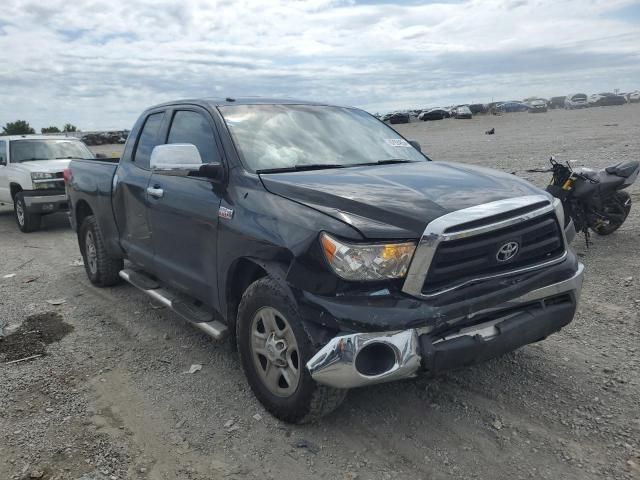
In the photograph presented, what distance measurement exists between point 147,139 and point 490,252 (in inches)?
135

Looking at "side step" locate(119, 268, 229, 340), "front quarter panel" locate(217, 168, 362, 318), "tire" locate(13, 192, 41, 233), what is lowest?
"tire" locate(13, 192, 41, 233)

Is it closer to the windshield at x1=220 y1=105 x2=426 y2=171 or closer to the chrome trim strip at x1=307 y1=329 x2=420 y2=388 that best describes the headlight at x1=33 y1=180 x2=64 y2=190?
the windshield at x1=220 y1=105 x2=426 y2=171

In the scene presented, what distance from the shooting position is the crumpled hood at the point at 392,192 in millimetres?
2967

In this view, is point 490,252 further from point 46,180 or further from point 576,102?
point 576,102

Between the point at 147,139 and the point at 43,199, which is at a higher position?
the point at 147,139

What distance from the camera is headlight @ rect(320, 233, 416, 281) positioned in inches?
114

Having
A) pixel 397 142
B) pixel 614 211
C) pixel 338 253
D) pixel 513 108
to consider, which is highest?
pixel 397 142

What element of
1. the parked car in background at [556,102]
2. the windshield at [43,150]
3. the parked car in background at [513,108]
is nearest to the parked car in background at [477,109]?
the parked car in background at [513,108]

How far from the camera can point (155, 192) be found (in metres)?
4.61

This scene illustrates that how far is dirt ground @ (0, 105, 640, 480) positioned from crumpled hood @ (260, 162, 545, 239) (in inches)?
47.5

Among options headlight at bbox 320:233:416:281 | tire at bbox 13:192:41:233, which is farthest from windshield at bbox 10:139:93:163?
headlight at bbox 320:233:416:281

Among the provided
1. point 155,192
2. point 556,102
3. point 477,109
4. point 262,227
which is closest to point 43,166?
point 155,192

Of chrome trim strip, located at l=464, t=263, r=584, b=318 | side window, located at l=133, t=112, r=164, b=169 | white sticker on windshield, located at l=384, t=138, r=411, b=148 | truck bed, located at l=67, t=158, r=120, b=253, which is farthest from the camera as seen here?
truck bed, located at l=67, t=158, r=120, b=253

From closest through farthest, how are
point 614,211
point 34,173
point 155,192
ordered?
point 155,192
point 614,211
point 34,173
